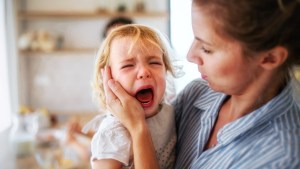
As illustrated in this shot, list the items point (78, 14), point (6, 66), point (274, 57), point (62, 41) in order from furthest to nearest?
point (62, 41) → point (78, 14) → point (6, 66) → point (274, 57)

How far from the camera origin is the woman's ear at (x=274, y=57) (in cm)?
70

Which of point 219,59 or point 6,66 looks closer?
point 219,59

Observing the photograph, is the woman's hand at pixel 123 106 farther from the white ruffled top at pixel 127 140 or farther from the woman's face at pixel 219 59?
the woman's face at pixel 219 59

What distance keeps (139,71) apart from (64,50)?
3.20m

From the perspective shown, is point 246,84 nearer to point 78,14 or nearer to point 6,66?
point 6,66

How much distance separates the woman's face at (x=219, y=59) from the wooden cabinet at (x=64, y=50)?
325cm

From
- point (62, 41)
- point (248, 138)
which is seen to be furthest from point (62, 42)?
point (248, 138)

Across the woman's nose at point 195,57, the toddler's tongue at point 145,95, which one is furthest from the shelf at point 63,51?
the woman's nose at point 195,57

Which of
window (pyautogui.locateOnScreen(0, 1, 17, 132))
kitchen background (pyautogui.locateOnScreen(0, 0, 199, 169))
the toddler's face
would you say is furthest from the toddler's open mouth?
kitchen background (pyautogui.locateOnScreen(0, 0, 199, 169))

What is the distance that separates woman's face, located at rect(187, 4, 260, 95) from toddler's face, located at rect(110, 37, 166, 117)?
206mm

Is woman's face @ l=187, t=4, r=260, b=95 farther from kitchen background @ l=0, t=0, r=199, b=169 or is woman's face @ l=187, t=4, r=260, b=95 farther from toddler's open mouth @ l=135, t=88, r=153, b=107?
kitchen background @ l=0, t=0, r=199, b=169

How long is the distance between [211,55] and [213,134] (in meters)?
0.24

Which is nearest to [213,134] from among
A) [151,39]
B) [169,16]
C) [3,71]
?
[151,39]

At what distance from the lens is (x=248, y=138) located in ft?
→ 2.47
